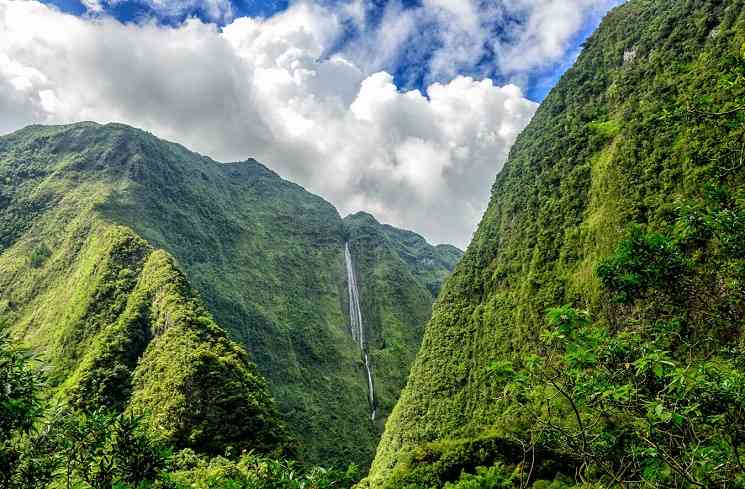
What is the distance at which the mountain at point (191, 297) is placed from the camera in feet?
→ 143

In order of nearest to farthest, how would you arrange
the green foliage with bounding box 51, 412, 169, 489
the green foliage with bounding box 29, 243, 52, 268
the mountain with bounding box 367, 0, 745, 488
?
1. the mountain with bounding box 367, 0, 745, 488
2. the green foliage with bounding box 51, 412, 169, 489
3. the green foliage with bounding box 29, 243, 52, 268

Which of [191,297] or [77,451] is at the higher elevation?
[191,297]

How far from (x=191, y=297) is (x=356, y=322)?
65.0m

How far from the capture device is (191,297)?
58.3m

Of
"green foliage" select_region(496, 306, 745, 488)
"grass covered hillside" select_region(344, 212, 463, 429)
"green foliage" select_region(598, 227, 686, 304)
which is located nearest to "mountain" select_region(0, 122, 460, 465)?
"grass covered hillside" select_region(344, 212, 463, 429)

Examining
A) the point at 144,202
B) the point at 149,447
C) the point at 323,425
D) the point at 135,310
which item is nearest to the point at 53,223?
the point at 144,202

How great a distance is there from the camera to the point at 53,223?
79.2m

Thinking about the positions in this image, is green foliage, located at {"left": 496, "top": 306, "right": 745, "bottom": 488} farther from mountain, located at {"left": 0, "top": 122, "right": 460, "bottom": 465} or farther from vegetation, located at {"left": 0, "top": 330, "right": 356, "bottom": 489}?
mountain, located at {"left": 0, "top": 122, "right": 460, "bottom": 465}

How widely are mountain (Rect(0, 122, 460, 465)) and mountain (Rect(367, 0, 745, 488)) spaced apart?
47.7 ft

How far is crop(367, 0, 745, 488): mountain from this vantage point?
6.11 metres

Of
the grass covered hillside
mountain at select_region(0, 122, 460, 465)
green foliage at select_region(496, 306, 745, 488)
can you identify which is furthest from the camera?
the grass covered hillside

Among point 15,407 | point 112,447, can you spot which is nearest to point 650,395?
Answer: point 112,447

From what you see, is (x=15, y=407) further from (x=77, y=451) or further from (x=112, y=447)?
(x=112, y=447)

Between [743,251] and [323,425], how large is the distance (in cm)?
7502
